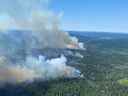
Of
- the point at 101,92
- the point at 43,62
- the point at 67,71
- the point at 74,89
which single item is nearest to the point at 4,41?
the point at 43,62

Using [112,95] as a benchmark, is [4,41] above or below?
above

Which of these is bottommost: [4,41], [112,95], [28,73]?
[112,95]

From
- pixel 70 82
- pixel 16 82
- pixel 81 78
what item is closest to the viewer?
pixel 16 82

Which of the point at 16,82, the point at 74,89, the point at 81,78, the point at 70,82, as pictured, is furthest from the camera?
the point at 81,78

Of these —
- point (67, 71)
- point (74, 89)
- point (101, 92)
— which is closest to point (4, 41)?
point (67, 71)

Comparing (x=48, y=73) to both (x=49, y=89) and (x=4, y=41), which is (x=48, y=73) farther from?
(x=4, y=41)

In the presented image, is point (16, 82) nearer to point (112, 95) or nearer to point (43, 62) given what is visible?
point (43, 62)

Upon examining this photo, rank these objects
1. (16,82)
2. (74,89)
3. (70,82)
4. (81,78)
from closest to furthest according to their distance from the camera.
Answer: (16,82) → (74,89) → (70,82) → (81,78)

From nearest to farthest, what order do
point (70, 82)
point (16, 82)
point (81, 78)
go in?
point (16, 82)
point (70, 82)
point (81, 78)

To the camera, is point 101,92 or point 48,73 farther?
point 48,73
